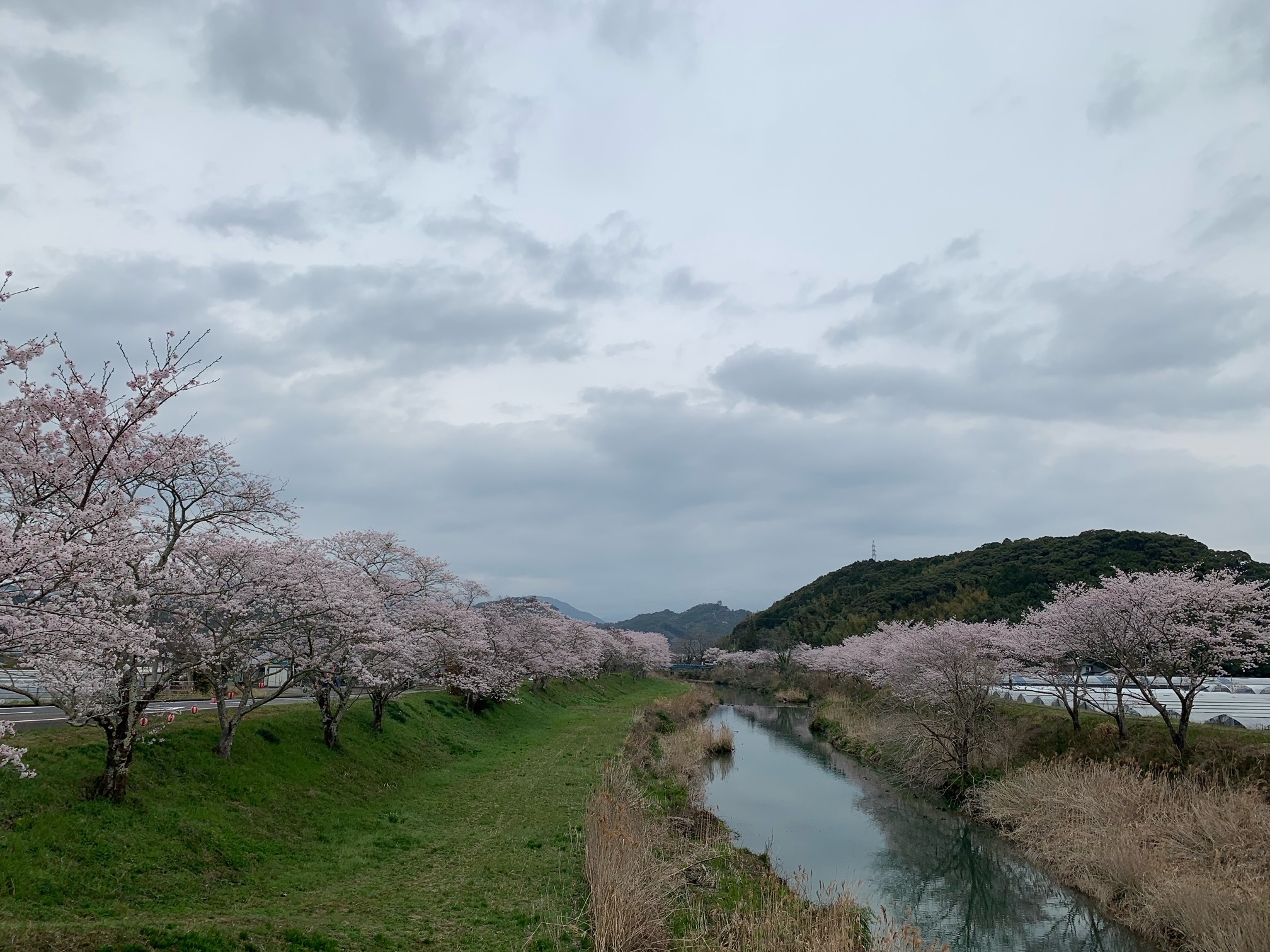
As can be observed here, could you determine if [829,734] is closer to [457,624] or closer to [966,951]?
[457,624]

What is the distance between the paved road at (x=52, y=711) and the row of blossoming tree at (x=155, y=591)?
3.45 feet

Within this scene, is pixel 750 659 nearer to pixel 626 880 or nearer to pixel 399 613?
pixel 399 613

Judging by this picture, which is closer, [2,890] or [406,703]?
[2,890]

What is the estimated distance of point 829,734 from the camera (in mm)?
41875

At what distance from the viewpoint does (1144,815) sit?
17.3 metres

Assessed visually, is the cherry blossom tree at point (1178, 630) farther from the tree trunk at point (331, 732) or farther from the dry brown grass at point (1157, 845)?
Result: the tree trunk at point (331, 732)

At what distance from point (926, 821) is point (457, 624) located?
21066 mm

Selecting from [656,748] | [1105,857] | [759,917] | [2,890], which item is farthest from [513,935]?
[656,748]

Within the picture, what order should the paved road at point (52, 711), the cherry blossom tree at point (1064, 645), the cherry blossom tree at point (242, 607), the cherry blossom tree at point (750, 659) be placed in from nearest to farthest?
the cherry blossom tree at point (242, 607)
the paved road at point (52, 711)
the cherry blossom tree at point (1064, 645)
the cherry blossom tree at point (750, 659)

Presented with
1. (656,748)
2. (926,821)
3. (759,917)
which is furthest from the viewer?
(656,748)

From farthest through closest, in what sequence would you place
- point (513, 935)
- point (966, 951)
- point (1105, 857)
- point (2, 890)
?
1. point (1105, 857)
2. point (966, 951)
3. point (513, 935)
4. point (2, 890)

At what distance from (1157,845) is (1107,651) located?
9339 millimetres

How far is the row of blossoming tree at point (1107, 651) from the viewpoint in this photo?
21.7 metres

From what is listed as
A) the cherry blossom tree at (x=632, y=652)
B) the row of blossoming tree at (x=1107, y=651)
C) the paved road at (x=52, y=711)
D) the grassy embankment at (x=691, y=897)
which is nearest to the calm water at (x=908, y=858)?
the grassy embankment at (x=691, y=897)
